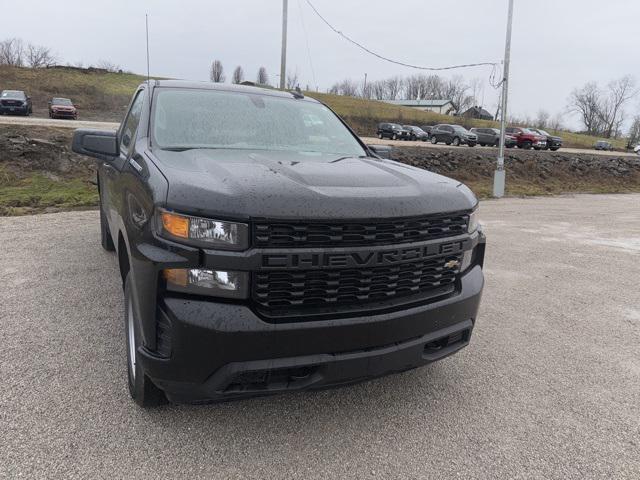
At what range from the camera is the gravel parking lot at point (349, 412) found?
2.29 m

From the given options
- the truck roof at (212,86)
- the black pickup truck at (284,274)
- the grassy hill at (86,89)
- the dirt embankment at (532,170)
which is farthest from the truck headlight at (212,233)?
the grassy hill at (86,89)

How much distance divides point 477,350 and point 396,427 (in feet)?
4.23

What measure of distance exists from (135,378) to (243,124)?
1.84 m

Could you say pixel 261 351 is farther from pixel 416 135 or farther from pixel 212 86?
pixel 416 135

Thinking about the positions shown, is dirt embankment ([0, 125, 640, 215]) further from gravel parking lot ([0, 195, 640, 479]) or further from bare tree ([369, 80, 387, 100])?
bare tree ([369, 80, 387, 100])

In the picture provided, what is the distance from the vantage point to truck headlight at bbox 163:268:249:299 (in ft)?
6.73

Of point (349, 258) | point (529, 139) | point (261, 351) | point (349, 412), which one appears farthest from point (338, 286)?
point (529, 139)

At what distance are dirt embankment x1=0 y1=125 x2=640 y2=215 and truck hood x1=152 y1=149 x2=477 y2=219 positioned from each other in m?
7.44

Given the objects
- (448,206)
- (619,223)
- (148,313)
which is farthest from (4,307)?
(619,223)

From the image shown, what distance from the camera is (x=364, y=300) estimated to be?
7.52 ft

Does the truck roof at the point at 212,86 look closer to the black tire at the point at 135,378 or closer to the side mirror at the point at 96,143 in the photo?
the side mirror at the point at 96,143

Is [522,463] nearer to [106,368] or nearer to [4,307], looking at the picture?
[106,368]

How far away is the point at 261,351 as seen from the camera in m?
2.07

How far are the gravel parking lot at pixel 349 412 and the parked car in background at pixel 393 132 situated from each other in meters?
34.9
